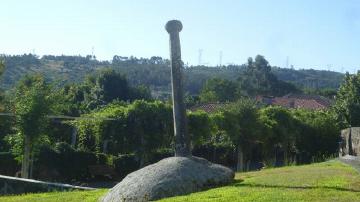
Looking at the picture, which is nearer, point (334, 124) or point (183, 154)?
point (183, 154)

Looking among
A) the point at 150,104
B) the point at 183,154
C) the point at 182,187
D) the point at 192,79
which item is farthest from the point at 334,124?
the point at 192,79

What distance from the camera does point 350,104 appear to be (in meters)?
35.5

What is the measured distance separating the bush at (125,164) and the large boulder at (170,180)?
17.8m

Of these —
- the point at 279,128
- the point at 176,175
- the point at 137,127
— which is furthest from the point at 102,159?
the point at 176,175

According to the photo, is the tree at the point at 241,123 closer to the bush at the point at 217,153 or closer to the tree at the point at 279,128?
the tree at the point at 279,128

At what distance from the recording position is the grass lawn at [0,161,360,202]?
8594 millimetres

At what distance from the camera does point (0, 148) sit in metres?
27.5

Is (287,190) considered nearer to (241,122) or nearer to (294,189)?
(294,189)

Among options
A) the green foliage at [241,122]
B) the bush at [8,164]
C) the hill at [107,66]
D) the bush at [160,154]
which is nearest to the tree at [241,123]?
the green foliage at [241,122]

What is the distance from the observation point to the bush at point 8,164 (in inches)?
1003

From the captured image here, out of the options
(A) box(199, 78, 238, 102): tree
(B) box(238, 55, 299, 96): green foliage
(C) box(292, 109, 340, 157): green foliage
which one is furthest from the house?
(C) box(292, 109, 340, 157): green foliage

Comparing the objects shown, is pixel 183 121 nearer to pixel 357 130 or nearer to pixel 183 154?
pixel 183 154

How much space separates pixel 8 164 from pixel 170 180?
17110 millimetres

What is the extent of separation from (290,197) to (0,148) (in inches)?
865
